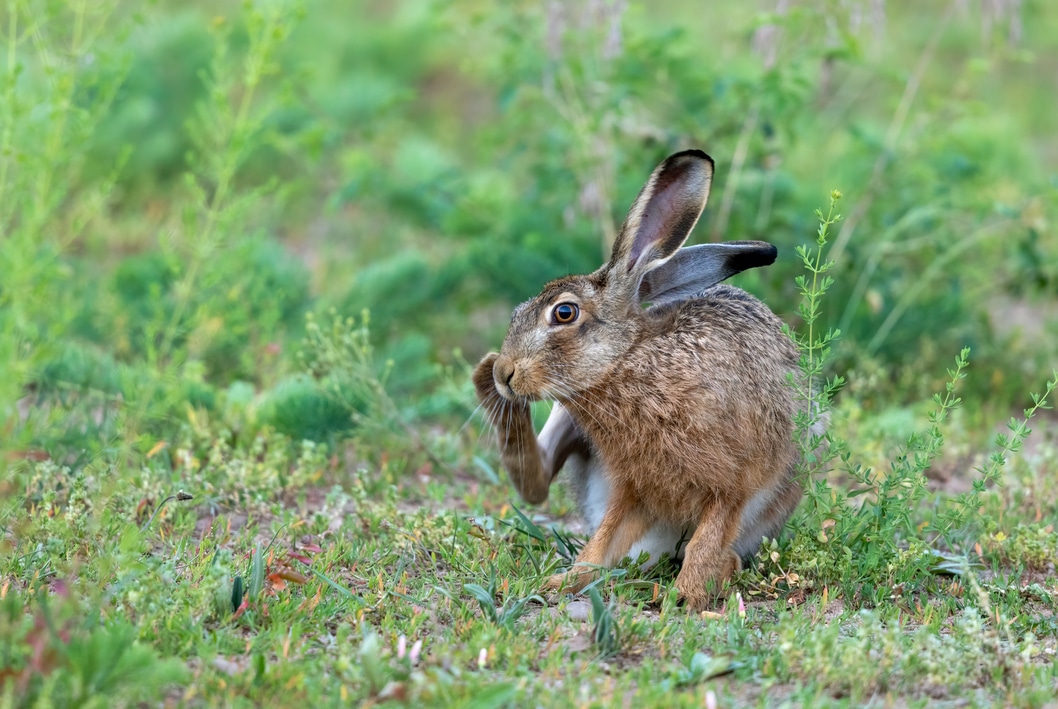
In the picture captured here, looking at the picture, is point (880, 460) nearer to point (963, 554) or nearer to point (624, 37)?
point (963, 554)

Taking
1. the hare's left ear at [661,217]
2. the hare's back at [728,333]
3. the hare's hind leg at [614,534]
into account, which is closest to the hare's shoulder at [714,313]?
the hare's back at [728,333]

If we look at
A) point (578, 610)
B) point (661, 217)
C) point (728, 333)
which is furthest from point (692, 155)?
point (578, 610)

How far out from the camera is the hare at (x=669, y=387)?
4.16m

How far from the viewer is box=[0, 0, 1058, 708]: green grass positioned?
137 inches

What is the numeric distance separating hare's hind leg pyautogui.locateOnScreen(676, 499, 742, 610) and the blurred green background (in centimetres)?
137

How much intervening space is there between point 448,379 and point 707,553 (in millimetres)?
2080

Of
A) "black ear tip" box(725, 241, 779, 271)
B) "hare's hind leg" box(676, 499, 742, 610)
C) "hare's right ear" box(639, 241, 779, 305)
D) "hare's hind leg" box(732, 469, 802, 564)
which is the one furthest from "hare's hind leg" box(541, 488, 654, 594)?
"black ear tip" box(725, 241, 779, 271)

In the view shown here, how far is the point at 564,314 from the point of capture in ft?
14.3

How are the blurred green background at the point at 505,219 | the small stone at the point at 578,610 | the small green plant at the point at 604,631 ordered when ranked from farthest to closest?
the blurred green background at the point at 505,219
the small stone at the point at 578,610
the small green plant at the point at 604,631

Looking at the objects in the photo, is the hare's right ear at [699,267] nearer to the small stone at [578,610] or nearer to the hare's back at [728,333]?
the hare's back at [728,333]

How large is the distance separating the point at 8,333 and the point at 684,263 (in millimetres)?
2221

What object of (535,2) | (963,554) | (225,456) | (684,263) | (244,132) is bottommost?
(963,554)

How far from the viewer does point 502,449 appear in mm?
4637

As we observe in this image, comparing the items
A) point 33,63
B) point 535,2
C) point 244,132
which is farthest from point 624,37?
point 33,63
